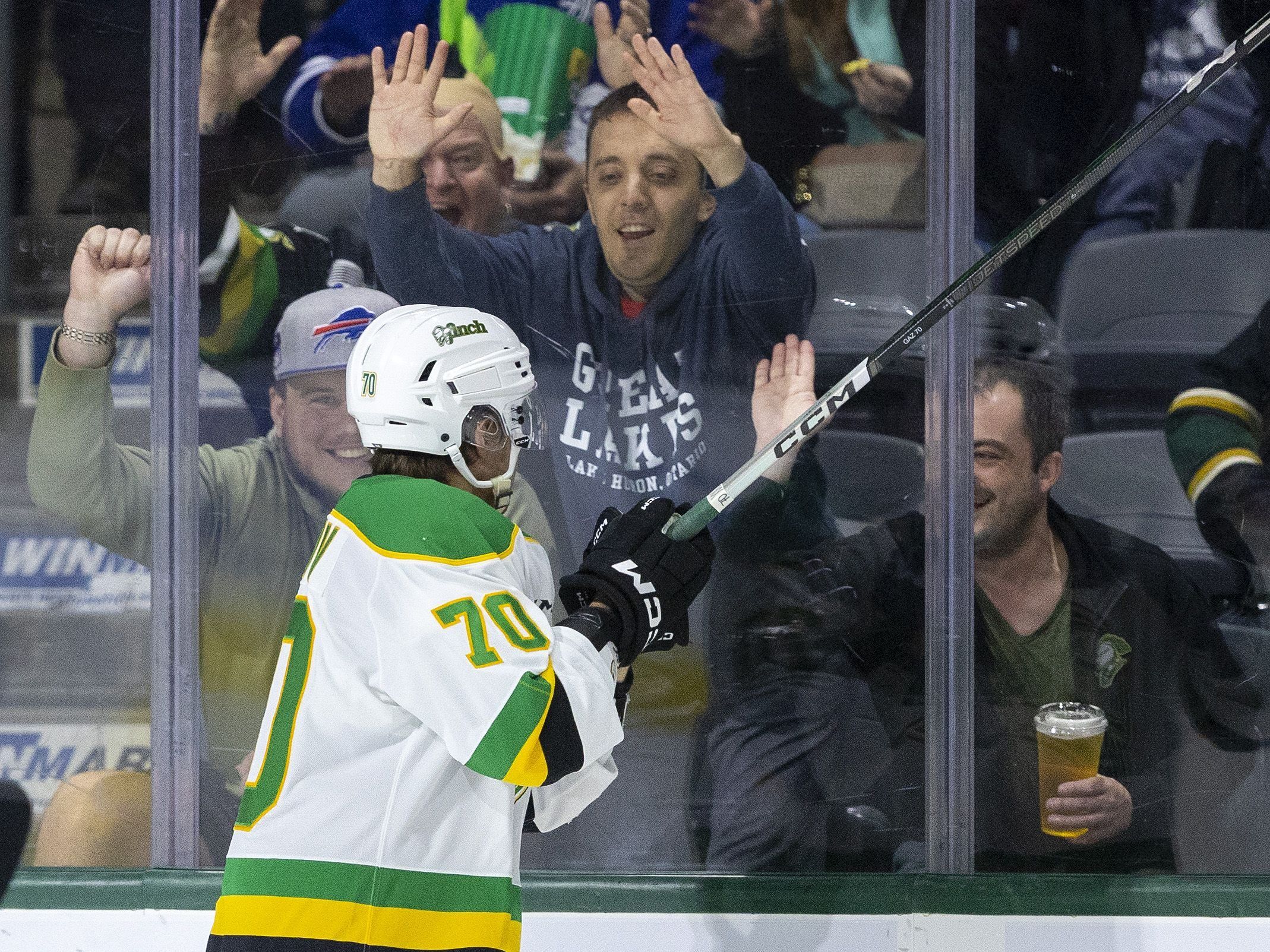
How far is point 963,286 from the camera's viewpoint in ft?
6.67

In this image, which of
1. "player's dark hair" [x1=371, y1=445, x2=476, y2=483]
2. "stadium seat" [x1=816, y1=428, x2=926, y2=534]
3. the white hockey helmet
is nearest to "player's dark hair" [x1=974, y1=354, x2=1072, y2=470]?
"stadium seat" [x1=816, y1=428, x2=926, y2=534]

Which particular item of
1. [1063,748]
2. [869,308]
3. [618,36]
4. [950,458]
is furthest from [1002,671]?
[618,36]

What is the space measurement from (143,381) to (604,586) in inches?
50.4

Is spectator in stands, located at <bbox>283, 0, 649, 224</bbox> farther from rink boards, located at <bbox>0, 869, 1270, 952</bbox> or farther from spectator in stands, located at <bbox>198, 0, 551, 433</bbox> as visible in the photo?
rink boards, located at <bbox>0, 869, 1270, 952</bbox>

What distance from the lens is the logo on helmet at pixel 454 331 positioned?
1.90 meters

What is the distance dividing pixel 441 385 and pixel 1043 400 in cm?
134

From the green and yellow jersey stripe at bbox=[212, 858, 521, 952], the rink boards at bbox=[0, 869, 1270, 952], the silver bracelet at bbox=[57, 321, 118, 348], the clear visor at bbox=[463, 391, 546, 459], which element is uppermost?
the silver bracelet at bbox=[57, 321, 118, 348]

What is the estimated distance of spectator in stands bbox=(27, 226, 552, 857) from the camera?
2.69 meters

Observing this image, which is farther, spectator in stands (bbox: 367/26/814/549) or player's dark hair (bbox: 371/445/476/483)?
spectator in stands (bbox: 367/26/814/549)

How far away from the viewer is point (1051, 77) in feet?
8.69

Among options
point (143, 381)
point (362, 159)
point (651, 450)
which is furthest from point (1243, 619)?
point (143, 381)

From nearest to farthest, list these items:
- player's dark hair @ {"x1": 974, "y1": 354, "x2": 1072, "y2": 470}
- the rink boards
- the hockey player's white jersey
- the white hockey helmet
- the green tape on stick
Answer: the hockey player's white jersey → the white hockey helmet → the green tape on stick → the rink boards → player's dark hair @ {"x1": 974, "y1": 354, "x2": 1072, "y2": 470}

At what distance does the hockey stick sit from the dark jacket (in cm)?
64

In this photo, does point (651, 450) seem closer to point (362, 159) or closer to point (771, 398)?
point (771, 398)
